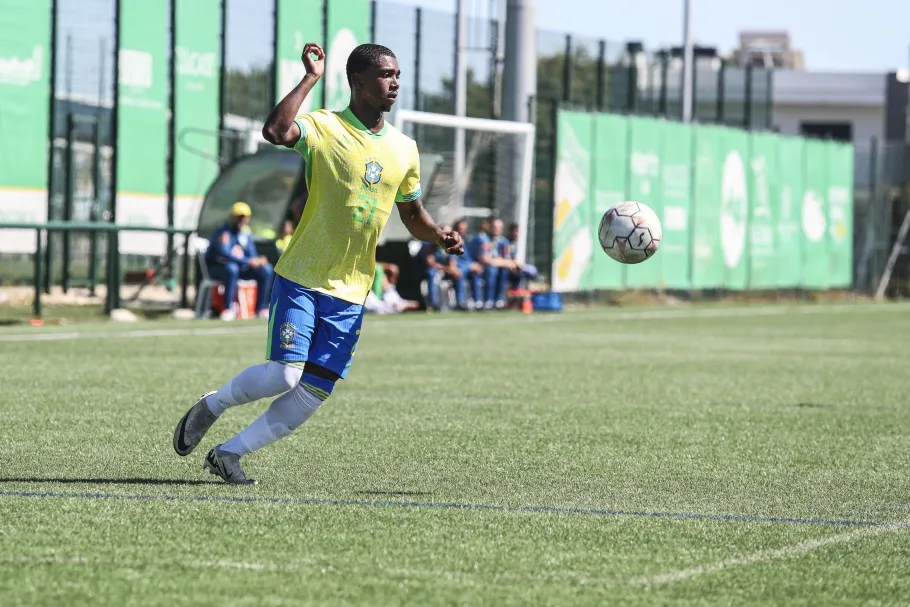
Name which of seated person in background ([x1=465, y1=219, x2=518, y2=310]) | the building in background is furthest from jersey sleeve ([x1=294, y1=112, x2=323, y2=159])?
the building in background

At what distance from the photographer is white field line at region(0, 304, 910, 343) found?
1828 cm

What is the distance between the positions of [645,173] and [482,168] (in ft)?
15.3

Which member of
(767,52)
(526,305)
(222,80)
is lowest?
(526,305)

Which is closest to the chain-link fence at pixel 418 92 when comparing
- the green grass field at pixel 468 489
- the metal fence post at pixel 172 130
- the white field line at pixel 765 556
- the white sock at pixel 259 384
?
the metal fence post at pixel 172 130

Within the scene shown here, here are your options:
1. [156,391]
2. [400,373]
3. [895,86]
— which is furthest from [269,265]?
[895,86]

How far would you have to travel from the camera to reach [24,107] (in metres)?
24.5

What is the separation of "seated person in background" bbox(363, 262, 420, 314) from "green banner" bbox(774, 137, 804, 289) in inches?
534

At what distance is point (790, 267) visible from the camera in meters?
37.3

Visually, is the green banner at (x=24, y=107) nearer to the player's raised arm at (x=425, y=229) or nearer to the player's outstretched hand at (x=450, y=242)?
the player's raised arm at (x=425, y=229)

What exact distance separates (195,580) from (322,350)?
2.23 meters

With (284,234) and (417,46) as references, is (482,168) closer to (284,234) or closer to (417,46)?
(417,46)

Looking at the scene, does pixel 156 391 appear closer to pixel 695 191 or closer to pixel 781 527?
pixel 781 527

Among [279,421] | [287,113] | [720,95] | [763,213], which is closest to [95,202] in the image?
[763,213]

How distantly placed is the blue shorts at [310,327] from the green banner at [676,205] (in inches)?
993
